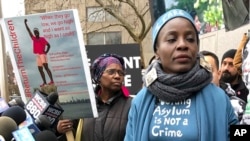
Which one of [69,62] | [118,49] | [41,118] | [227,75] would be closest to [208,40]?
[118,49]

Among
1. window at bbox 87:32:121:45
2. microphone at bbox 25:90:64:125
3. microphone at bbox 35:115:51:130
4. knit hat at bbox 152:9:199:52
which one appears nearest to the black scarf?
knit hat at bbox 152:9:199:52

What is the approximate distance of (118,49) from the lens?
6.05m

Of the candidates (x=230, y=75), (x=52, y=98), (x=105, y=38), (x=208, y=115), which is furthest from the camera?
(x=105, y=38)

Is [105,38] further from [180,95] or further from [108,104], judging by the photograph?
[180,95]

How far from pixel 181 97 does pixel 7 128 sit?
2.55ft

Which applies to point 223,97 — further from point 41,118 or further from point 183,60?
point 41,118

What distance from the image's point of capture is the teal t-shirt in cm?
188

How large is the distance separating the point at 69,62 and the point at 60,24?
0.81 feet

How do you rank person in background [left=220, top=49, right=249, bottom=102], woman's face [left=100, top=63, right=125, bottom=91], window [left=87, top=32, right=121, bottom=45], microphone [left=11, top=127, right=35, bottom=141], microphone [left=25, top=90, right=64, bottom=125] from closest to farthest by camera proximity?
1. microphone [left=11, top=127, right=35, bottom=141]
2. microphone [left=25, top=90, right=64, bottom=125]
3. woman's face [left=100, top=63, right=125, bottom=91]
4. person in background [left=220, top=49, right=249, bottom=102]
5. window [left=87, top=32, right=121, bottom=45]

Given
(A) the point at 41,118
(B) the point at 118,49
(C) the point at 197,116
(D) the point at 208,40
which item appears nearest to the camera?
(C) the point at 197,116

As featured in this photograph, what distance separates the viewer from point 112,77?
3.39m

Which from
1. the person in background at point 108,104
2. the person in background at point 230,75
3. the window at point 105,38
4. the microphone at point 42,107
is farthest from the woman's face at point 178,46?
the window at point 105,38

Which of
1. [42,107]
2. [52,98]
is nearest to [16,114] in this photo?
[42,107]

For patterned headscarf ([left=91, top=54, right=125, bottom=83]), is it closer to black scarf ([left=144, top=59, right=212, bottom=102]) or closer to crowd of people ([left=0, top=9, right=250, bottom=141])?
crowd of people ([left=0, top=9, right=250, bottom=141])
